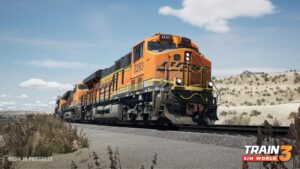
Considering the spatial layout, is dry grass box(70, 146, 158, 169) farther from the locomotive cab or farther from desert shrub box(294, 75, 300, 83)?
desert shrub box(294, 75, 300, 83)

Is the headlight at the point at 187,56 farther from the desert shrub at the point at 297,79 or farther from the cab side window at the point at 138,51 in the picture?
the desert shrub at the point at 297,79

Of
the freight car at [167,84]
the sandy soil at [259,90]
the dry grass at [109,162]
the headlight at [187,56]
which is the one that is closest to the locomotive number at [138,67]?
the freight car at [167,84]

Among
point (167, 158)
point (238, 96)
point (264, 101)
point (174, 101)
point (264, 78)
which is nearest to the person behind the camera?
point (167, 158)

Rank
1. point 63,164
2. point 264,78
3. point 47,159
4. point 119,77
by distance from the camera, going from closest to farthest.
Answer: point 63,164
point 47,159
point 119,77
point 264,78

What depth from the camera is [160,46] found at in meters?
15.5

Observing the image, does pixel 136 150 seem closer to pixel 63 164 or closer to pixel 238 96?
pixel 63 164

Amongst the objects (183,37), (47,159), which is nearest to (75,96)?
(183,37)

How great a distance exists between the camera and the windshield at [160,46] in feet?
50.0

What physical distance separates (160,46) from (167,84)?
2.35m

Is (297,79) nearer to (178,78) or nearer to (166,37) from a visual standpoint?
(166,37)

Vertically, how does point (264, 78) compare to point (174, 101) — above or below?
above

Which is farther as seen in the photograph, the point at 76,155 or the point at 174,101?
the point at 174,101

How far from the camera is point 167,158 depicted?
20.7ft

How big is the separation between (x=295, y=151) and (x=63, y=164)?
4.89m
